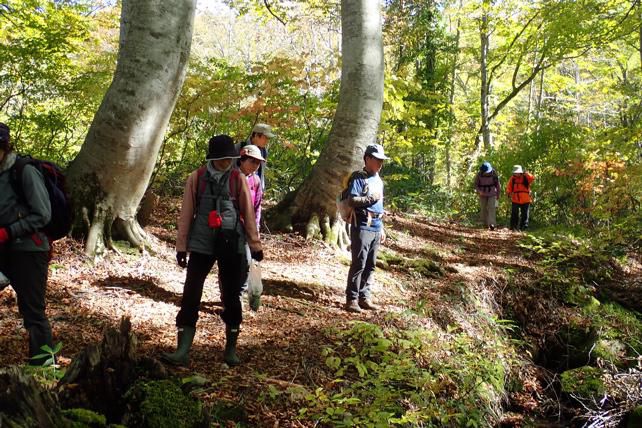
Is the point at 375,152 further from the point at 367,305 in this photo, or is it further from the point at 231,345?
the point at 231,345

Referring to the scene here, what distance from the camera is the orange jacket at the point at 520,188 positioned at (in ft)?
47.2

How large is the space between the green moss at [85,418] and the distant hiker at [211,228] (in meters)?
1.54

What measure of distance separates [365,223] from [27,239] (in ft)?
11.7

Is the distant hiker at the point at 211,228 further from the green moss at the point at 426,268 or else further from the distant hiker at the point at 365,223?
the green moss at the point at 426,268

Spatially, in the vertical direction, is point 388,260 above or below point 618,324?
above

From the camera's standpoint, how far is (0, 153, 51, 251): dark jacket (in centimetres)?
327

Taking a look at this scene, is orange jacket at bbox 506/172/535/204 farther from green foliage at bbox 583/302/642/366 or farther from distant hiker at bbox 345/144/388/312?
distant hiker at bbox 345/144/388/312

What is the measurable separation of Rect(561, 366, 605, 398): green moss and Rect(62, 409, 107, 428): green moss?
5.20 m

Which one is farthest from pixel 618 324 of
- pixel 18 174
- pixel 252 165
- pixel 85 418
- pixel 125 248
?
pixel 18 174

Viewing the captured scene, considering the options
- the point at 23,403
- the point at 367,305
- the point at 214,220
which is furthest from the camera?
the point at 367,305

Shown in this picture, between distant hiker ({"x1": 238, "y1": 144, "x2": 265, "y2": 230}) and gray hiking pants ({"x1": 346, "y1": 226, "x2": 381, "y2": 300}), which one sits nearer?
distant hiker ({"x1": 238, "y1": 144, "x2": 265, "y2": 230})

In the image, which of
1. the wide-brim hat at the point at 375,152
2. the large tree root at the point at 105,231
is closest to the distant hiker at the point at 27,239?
the large tree root at the point at 105,231

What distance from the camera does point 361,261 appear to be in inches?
234

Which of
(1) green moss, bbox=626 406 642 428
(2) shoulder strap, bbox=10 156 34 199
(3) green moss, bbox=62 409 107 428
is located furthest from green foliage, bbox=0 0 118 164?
(1) green moss, bbox=626 406 642 428
